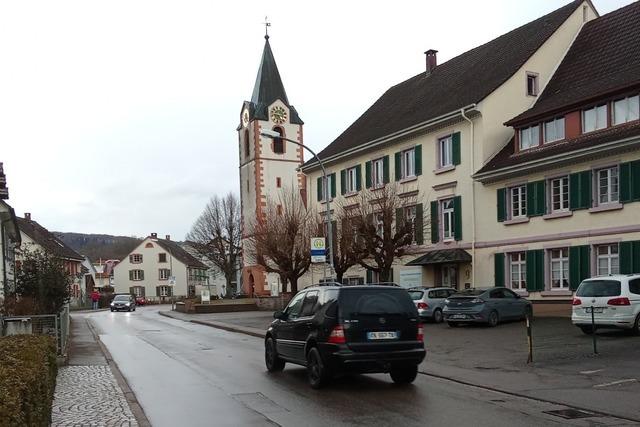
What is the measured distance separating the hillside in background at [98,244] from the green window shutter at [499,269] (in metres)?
98.6

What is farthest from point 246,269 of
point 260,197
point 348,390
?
point 348,390

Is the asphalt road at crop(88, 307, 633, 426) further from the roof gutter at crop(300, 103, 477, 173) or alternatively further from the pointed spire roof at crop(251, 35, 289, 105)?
the pointed spire roof at crop(251, 35, 289, 105)

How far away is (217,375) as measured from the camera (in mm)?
13391

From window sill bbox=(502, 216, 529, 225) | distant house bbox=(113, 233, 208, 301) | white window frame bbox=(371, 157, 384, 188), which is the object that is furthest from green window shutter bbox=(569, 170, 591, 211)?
distant house bbox=(113, 233, 208, 301)

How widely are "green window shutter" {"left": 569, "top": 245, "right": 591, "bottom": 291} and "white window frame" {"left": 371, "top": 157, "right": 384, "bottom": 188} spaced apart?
1434 centimetres

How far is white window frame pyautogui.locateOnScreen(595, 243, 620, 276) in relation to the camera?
2405 centimetres

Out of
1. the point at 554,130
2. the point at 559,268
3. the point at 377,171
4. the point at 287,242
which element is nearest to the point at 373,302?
the point at 559,268

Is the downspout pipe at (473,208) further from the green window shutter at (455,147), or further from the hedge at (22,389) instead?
the hedge at (22,389)

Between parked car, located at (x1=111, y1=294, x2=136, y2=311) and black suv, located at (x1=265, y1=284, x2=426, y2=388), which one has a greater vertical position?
black suv, located at (x1=265, y1=284, x2=426, y2=388)

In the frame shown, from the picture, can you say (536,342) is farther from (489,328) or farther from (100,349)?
(100,349)

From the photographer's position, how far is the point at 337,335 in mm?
10938

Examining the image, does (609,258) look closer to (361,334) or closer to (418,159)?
(418,159)

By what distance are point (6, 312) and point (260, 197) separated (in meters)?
45.0

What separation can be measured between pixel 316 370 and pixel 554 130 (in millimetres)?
19910
